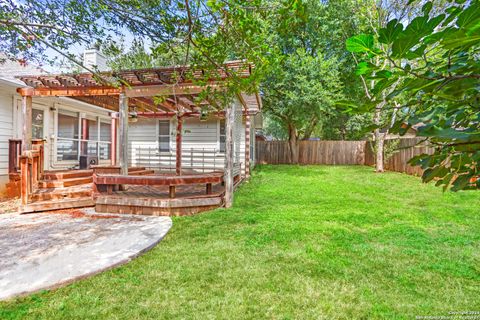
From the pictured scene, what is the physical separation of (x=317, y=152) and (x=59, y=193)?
49.5 feet

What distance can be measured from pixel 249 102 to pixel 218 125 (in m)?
A: 1.70

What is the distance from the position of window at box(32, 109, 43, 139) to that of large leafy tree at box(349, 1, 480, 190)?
889cm

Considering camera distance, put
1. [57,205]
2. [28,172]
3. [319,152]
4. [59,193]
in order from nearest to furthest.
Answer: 1. [28,172]
2. [57,205]
3. [59,193]
4. [319,152]

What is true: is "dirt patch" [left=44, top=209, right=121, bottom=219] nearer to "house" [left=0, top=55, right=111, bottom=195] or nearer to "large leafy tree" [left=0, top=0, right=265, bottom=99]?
"house" [left=0, top=55, right=111, bottom=195]

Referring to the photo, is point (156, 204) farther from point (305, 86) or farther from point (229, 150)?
point (305, 86)

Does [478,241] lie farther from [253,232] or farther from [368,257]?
[253,232]

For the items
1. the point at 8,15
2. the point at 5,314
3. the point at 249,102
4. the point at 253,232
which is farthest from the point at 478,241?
the point at 249,102

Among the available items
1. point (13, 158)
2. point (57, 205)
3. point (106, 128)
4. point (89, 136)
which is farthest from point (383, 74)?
point (106, 128)

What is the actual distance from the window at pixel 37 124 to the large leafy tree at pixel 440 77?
8887 mm

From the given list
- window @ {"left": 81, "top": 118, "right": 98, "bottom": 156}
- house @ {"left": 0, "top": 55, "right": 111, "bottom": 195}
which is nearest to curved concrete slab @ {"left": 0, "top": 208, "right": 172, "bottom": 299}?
house @ {"left": 0, "top": 55, "right": 111, "bottom": 195}

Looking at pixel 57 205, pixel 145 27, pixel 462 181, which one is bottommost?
pixel 57 205

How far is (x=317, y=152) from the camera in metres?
17.6

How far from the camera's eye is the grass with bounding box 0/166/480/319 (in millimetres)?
2139

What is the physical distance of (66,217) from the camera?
4.81m
